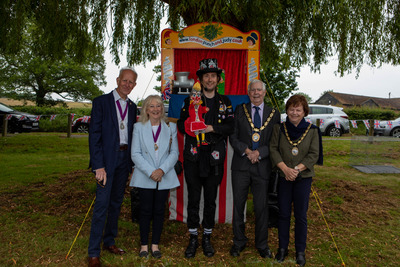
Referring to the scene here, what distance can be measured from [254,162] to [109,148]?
1.48 m

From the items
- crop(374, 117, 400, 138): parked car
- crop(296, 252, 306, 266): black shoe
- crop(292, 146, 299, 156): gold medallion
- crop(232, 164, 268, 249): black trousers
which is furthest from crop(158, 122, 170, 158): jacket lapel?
crop(374, 117, 400, 138): parked car

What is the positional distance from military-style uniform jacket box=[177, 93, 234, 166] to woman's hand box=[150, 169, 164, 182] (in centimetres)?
32

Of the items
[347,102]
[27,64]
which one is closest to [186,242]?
[27,64]

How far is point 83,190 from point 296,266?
4164mm

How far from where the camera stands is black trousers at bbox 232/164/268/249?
3.03 metres

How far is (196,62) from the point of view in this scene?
4.68 metres

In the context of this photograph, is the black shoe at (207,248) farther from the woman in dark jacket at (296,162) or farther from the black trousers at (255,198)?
the woman in dark jacket at (296,162)

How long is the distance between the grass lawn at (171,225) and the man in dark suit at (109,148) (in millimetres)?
472

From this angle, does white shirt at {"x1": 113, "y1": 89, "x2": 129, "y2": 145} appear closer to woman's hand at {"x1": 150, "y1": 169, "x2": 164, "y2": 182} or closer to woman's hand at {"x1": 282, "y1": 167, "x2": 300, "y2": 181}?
woman's hand at {"x1": 150, "y1": 169, "x2": 164, "y2": 182}

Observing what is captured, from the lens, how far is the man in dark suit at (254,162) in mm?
3025

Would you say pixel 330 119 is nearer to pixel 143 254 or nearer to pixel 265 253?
pixel 265 253

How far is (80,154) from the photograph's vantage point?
31.6ft

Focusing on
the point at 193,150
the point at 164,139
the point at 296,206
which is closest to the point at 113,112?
the point at 164,139

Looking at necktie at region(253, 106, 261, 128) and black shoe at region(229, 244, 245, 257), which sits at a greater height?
necktie at region(253, 106, 261, 128)
